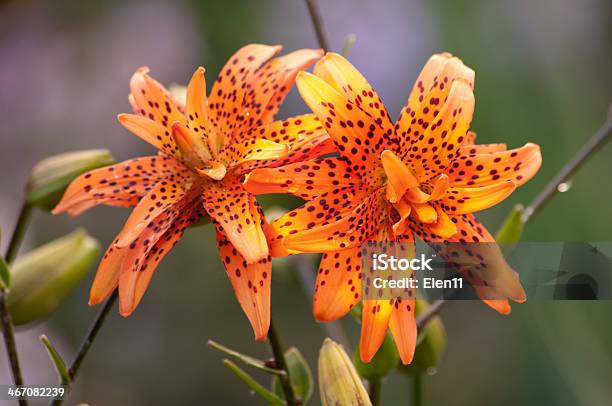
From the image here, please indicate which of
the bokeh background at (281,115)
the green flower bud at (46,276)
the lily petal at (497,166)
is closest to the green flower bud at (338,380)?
the lily petal at (497,166)

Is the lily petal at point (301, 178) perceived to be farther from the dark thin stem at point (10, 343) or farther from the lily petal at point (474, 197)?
the dark thin stem at point (10, 343)

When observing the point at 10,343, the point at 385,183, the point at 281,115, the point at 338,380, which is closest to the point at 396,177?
the point at 385,183

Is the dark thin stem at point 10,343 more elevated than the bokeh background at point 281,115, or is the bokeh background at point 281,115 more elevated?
the dark thin stem at point 10,343

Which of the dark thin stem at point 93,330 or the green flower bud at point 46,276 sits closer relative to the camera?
the dark thin stem at point 93,330

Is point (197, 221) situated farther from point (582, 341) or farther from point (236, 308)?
point (236, 308)

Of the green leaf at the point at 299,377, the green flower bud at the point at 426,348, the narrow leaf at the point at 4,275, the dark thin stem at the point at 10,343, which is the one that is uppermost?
the narrow leaf at the point at 4,275

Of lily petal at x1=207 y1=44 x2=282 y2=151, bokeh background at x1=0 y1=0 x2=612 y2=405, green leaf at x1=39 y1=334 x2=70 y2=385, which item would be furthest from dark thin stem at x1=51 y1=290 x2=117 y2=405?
bokeh background at x1=0 y1=0 x2=612 y2=405

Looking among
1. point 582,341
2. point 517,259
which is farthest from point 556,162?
point 517,259
